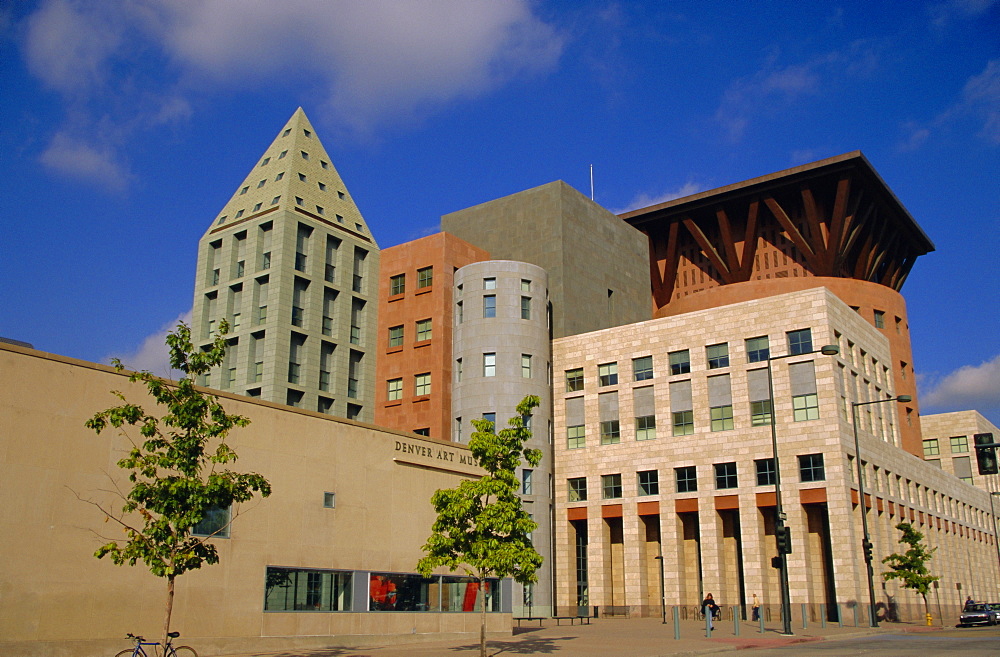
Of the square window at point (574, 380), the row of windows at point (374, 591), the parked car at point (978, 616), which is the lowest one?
the parked car at point (978, 616)

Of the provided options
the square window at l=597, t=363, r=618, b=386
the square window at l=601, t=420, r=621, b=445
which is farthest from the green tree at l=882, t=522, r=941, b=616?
the square window at l=597, t=363, r=618, b=386

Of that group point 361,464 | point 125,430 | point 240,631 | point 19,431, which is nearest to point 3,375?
point 19,431

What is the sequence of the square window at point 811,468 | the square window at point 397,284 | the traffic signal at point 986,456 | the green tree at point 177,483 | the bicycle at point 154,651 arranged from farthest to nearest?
the square window at point 397,284
the square window at point 811,468
the traffic signal at point 986,456
the bicycle at point 154,651
the green tree at point 177,483

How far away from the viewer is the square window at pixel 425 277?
6719 cm

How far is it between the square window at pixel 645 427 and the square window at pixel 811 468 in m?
10.9

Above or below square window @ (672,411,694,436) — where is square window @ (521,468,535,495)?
below

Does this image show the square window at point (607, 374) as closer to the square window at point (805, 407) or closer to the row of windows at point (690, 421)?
the row of windows at point (690, 421)

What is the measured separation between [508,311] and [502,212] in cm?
1466

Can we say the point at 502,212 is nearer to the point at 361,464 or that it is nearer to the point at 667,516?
the point at 667,516

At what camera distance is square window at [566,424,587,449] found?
2633 inches

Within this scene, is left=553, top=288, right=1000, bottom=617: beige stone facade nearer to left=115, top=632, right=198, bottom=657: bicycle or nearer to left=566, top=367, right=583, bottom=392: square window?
left=566, top=367, right=583, bottom=392: square window

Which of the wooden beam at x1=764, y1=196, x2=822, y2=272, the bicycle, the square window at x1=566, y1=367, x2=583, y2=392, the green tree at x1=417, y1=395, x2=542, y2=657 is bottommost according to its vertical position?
the bicycle

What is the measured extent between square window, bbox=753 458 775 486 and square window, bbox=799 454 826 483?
189cm

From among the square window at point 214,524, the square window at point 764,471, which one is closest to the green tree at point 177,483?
the square window at point 214,524
